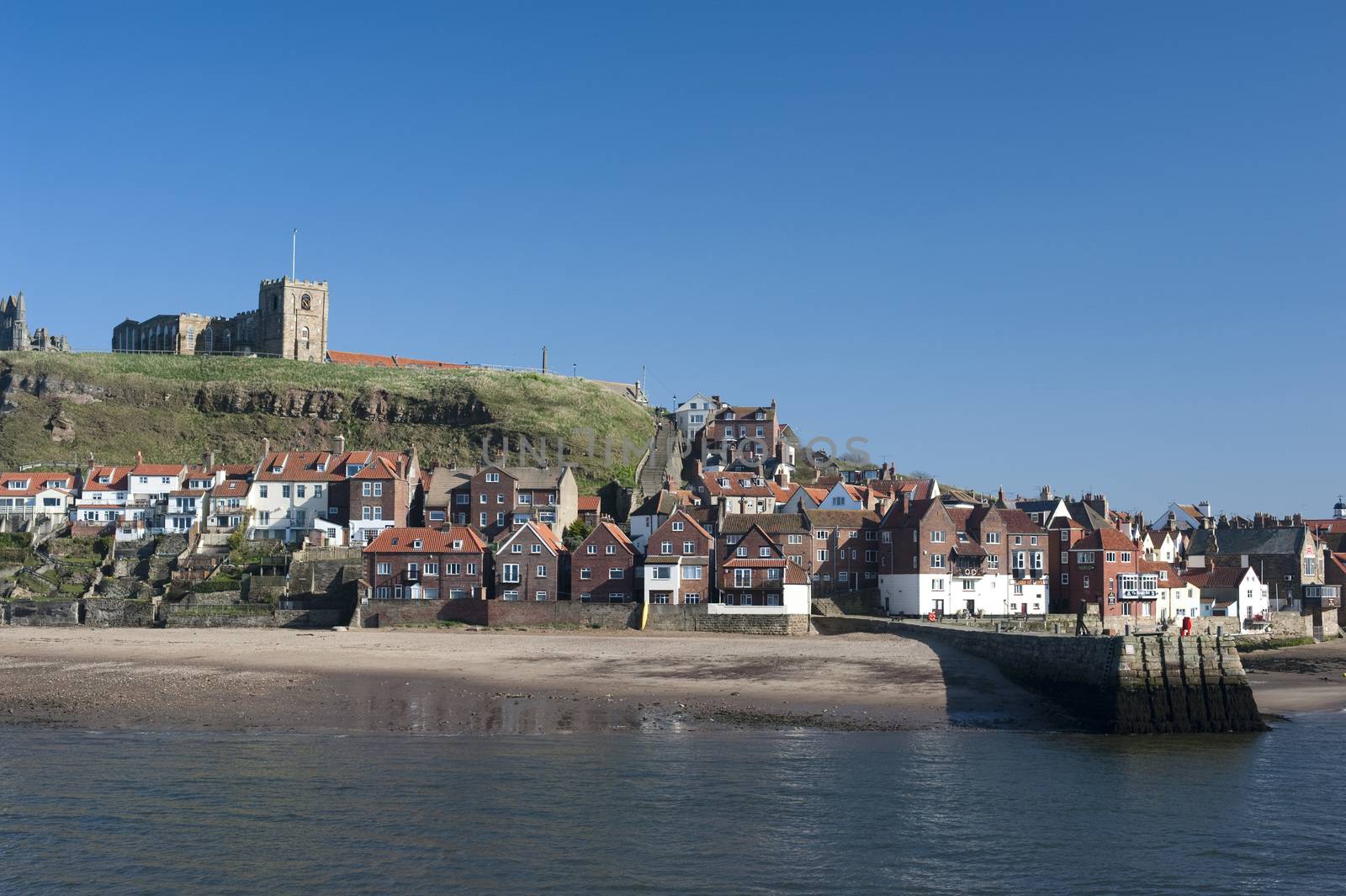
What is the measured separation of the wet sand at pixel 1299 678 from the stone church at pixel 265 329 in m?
108

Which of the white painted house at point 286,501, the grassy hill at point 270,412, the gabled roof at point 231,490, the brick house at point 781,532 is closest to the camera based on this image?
the brick house at point 781,532

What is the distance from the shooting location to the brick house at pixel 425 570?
231ft

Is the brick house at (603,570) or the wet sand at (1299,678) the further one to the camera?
the brick house at (603,570)

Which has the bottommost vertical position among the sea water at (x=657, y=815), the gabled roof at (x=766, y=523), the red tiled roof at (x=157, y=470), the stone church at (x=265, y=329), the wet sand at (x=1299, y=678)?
the sea water at (x=657, y=815)

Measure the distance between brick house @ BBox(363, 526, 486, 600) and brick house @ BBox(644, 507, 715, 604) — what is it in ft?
31.1

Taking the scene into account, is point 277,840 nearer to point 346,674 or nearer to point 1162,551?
point 346,674

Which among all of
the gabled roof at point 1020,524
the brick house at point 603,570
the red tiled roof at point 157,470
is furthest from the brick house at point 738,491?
the red tiled roof at point 157,470

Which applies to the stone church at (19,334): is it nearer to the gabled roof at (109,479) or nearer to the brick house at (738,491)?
the gabled roof at (109,479)

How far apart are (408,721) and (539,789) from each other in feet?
36.2

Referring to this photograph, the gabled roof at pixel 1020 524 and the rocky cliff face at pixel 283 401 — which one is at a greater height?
the rocky cliff face at pixel 283 401

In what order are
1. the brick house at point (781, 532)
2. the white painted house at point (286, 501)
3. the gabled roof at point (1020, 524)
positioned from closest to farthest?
the brick house at point (781, 532), the gabled roof at point (1020, 524), the white painted house at point (286, 501)

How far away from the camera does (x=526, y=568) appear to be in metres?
70.8

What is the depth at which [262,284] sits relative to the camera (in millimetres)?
146375

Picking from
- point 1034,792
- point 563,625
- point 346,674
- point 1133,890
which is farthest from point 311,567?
point 1133,890
